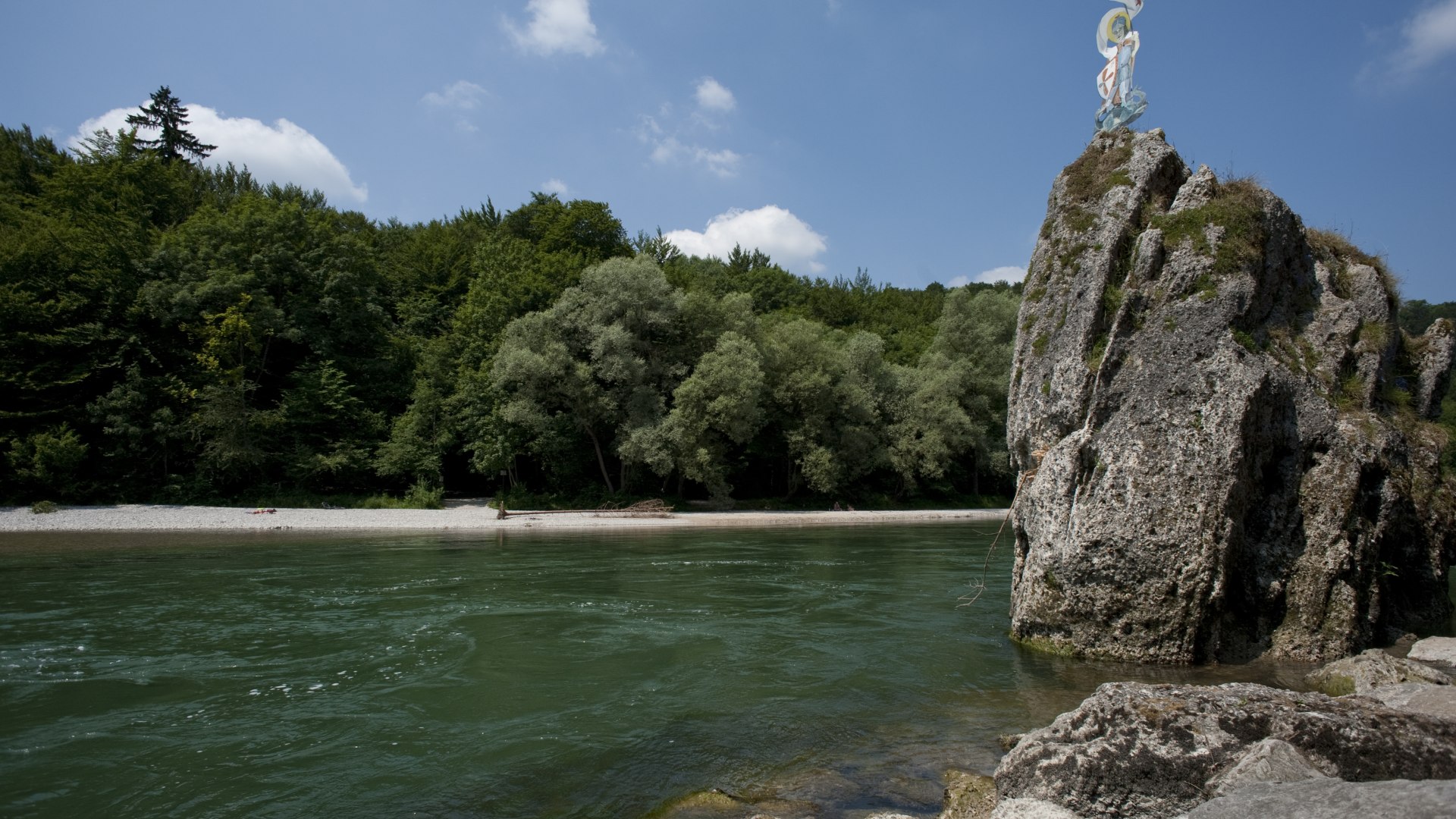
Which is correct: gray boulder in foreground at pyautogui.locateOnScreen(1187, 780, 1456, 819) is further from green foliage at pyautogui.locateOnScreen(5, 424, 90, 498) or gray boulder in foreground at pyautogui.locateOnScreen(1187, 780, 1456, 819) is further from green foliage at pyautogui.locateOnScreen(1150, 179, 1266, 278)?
green foliage at pyautogui.locateOnScreen(5, 424, 90, 498)

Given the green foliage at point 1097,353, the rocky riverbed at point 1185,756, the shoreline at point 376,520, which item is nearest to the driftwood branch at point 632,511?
the shoreline at point 376,520

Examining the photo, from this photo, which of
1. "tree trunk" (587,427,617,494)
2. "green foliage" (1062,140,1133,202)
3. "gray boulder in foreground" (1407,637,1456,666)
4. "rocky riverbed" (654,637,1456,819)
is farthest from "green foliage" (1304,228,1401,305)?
"tree trunk" (587,427,617,494)

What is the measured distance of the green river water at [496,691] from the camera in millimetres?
7156

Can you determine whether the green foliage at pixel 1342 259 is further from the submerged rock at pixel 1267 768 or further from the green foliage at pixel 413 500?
the green foliage at pixel 413 500

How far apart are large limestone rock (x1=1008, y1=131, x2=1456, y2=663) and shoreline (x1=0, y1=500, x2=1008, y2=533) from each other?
2503 cm

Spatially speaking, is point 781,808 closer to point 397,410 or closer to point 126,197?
point 397,410

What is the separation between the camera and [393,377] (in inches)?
1996

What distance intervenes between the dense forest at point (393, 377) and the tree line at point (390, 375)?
0.15m

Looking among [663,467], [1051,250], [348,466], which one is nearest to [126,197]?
[348,466]

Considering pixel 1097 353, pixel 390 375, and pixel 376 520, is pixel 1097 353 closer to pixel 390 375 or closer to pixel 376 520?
pixel 376 520

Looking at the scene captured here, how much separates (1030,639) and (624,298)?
3573 cm

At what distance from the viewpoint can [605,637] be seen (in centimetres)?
1316

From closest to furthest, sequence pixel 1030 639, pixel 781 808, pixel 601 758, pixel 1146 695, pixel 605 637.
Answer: pixel 1146 695
pixel 781 808
pixel 601 758
pixel 1030 639
pixel 605 637

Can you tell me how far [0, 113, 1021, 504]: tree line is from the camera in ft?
130
